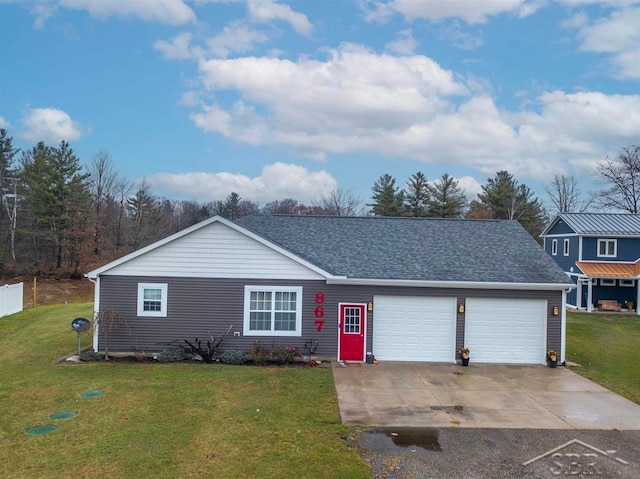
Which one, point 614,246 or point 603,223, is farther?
point 603,223

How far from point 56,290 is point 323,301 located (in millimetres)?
31153

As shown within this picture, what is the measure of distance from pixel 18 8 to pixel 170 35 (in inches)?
207

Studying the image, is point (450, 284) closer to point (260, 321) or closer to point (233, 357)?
point (260, 321)

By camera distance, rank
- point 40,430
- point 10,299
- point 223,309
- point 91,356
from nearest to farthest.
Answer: point 40,430 → point 91,356 → point 223,309 → point 10,299

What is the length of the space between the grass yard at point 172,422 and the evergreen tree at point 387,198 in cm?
3519

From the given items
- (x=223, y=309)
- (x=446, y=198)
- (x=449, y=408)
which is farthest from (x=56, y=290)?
(x=446, y=198)

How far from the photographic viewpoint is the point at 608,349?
55.8 feet

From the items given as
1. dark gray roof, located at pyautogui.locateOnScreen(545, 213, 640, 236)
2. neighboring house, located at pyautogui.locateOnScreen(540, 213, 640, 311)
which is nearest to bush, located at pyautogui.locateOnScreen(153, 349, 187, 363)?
neighboring house, located at pyautogui.locateOnScreen(540, 213, 640, 311)

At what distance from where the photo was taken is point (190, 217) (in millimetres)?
57750

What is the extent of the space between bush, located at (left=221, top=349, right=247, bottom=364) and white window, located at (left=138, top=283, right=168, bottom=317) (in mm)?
2382

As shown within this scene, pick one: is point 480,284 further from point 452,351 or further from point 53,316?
point 53,316

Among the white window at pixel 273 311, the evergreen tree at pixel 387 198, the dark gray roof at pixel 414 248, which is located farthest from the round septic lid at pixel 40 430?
the evergreen tree at pixel 387 198

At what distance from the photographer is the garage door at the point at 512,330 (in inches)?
562

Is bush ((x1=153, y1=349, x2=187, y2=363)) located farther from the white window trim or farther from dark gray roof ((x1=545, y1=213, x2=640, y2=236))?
the white window trim
